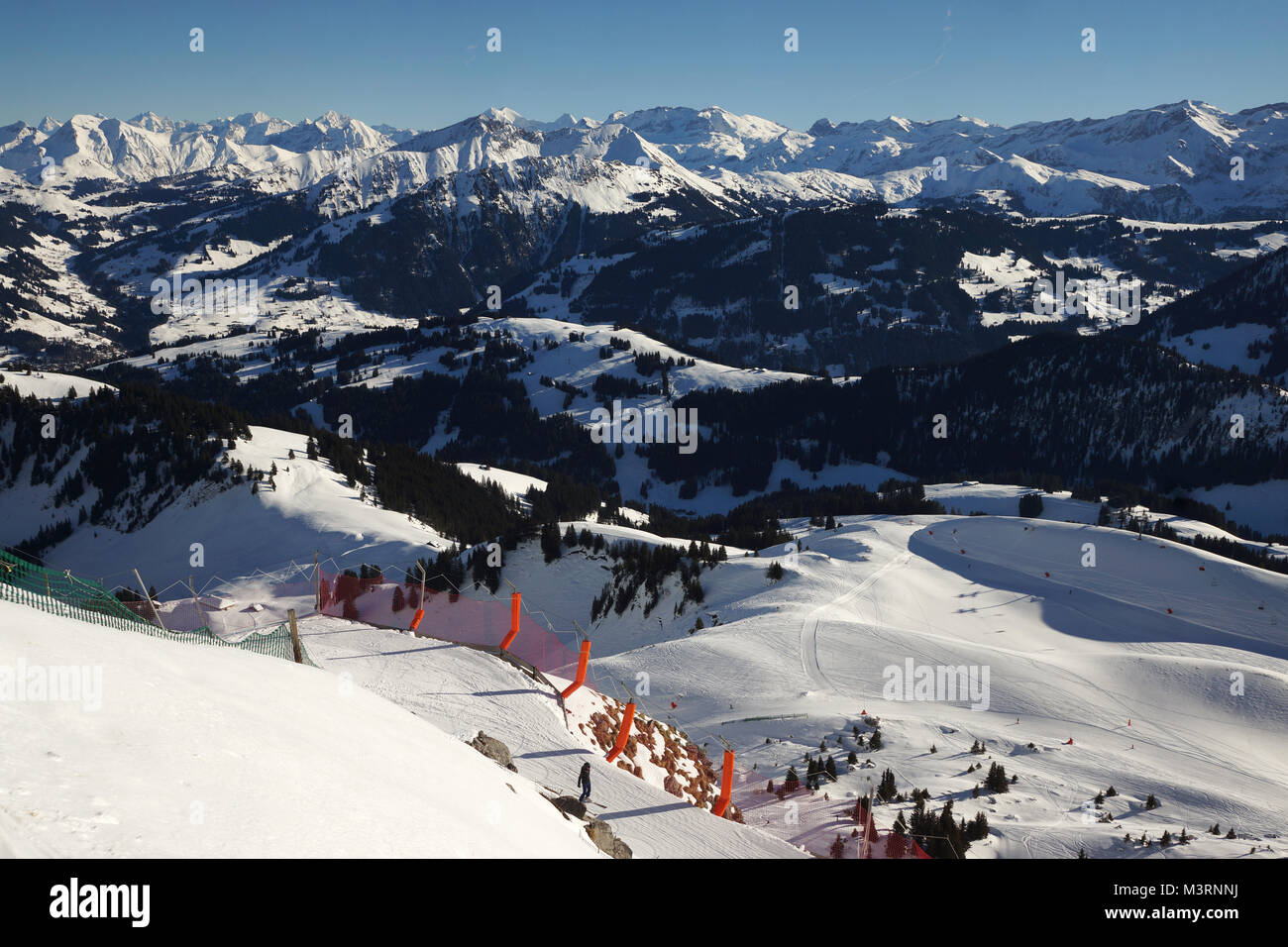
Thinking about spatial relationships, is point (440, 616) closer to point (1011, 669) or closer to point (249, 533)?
point (1011, 669)

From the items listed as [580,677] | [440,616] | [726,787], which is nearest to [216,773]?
[580,677]

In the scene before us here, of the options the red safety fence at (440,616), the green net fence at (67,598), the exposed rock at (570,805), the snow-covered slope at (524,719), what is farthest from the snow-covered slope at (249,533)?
the exposed rock at (570,805)

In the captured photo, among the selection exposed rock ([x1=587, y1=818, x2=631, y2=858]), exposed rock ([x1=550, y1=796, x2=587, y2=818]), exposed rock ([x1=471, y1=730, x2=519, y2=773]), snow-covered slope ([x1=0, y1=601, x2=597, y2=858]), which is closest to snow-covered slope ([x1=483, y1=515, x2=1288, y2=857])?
exposed rock ([x1=587, y1=818, x2=631, y2=858])

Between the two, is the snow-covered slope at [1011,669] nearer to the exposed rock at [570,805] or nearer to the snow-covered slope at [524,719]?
the snow-covered slope at [524,719]

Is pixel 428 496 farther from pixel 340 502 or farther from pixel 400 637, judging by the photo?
pixel 400 637
